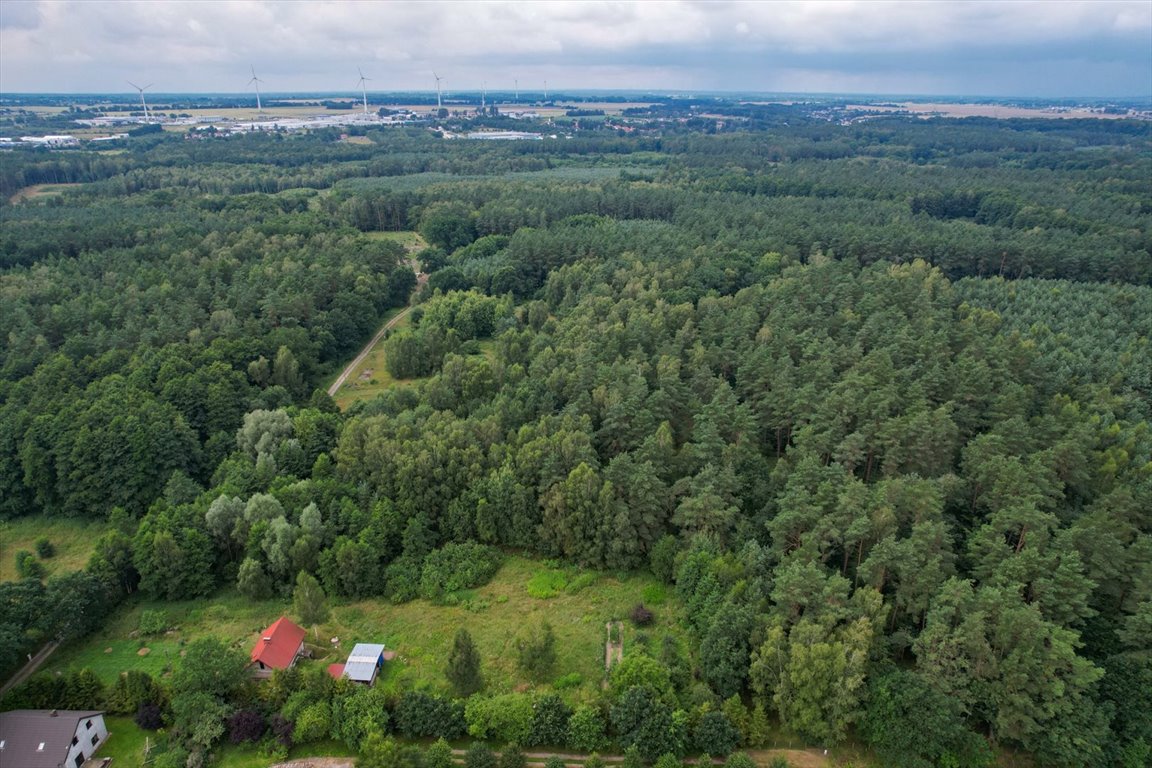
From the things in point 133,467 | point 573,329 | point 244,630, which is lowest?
point 244,630

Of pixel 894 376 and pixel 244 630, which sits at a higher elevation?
pixel 894 376

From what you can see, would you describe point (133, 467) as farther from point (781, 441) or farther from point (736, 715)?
point (781, 441)

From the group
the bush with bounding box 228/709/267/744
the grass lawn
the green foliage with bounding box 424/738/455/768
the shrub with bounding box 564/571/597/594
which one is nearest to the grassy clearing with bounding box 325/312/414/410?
the grass lawn

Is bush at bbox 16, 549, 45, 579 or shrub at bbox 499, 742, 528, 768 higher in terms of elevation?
shrub at bbox 499, 742, 528, 768

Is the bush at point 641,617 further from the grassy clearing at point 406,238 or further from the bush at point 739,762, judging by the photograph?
the grassy clearing at point 406,238

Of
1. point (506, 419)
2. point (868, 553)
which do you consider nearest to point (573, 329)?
point (506, 419)

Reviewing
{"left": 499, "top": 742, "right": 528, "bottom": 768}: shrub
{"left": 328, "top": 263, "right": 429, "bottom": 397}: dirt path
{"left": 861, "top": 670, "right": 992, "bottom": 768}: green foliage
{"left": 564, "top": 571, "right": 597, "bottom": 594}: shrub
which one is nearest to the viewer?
{"left": 861, "top": 670, "right": 992, "bottom": 768}: green foliage

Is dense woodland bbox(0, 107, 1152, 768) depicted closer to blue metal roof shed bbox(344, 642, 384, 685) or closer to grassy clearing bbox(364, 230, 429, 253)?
blue metal roof shed bbox(344, 642, 384, 685)
